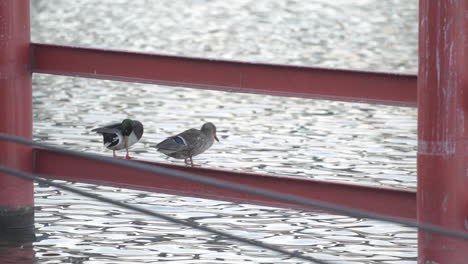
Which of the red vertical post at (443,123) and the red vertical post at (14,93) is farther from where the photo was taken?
the red vertical post at (14,93)

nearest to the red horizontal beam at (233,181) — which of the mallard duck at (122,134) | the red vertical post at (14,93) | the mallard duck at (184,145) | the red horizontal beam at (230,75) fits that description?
the red vertical post at (14,93)

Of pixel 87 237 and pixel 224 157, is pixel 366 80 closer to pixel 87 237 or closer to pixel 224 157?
pixel 87 237

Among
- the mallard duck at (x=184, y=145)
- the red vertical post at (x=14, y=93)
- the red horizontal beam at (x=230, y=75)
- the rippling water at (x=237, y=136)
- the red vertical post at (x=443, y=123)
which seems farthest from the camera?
the mallard duck at (x=184, y=145)

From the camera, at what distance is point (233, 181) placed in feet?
31.1

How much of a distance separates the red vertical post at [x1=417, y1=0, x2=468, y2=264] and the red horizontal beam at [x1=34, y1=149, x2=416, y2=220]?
0.68 metres

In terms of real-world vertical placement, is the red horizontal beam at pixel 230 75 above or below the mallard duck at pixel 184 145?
above

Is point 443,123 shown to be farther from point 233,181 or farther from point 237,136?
point 237,136

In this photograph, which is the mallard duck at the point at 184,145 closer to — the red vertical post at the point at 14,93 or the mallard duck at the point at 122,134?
the mallard duck at the point at 122,134

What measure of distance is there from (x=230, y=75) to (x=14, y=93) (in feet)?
6.19

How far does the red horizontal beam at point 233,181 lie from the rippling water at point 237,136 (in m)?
0.73

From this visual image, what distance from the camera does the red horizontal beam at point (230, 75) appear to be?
354 inches

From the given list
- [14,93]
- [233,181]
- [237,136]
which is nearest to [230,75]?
[233,181]

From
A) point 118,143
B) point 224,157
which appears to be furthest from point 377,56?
point 118,143

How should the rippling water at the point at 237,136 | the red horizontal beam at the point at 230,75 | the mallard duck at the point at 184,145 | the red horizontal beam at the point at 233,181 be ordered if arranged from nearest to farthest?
1. the red horizontal beam at the point at 233,181
2. the red horizontal beam at the point at 230,75
3. the rippling water at the point at 237,136
4. the mallard duck at the point at 184,145
